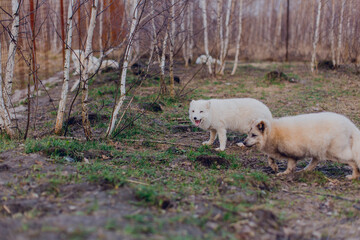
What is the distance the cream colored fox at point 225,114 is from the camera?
26.2 feet

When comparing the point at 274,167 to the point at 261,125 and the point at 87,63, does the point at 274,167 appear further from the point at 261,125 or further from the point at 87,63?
the point at 87,63

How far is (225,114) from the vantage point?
812 cm

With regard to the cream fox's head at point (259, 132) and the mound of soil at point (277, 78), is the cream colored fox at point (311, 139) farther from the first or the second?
the mound of soil at point (277, 78)

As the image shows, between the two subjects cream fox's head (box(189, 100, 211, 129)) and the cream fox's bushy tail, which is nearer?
the cream fox's bushy tail

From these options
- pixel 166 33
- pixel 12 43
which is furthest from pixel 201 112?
pixel 12 43

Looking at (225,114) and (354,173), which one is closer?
(354,173)

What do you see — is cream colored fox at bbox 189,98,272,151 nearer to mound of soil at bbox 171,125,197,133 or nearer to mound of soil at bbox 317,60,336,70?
mound of soil at bbox 171,125,197,133

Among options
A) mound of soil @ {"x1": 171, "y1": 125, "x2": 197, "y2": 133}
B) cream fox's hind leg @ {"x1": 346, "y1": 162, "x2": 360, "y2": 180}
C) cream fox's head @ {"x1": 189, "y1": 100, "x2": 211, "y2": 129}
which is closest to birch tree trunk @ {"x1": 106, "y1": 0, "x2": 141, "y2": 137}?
cream fox's head @ {"x1": 189, "y1": 100, "x2": 211, "y2": 129}

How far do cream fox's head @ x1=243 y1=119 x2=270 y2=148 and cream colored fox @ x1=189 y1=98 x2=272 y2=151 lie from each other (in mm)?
1447

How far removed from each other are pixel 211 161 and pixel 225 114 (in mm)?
1638

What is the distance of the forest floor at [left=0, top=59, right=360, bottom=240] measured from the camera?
3754 millimetres

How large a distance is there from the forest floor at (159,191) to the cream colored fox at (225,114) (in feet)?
1.65

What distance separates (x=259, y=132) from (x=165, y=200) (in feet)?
8.61

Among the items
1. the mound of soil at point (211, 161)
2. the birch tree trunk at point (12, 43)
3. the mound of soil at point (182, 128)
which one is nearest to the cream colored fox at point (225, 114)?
the mound of soil at point (211, 161)
